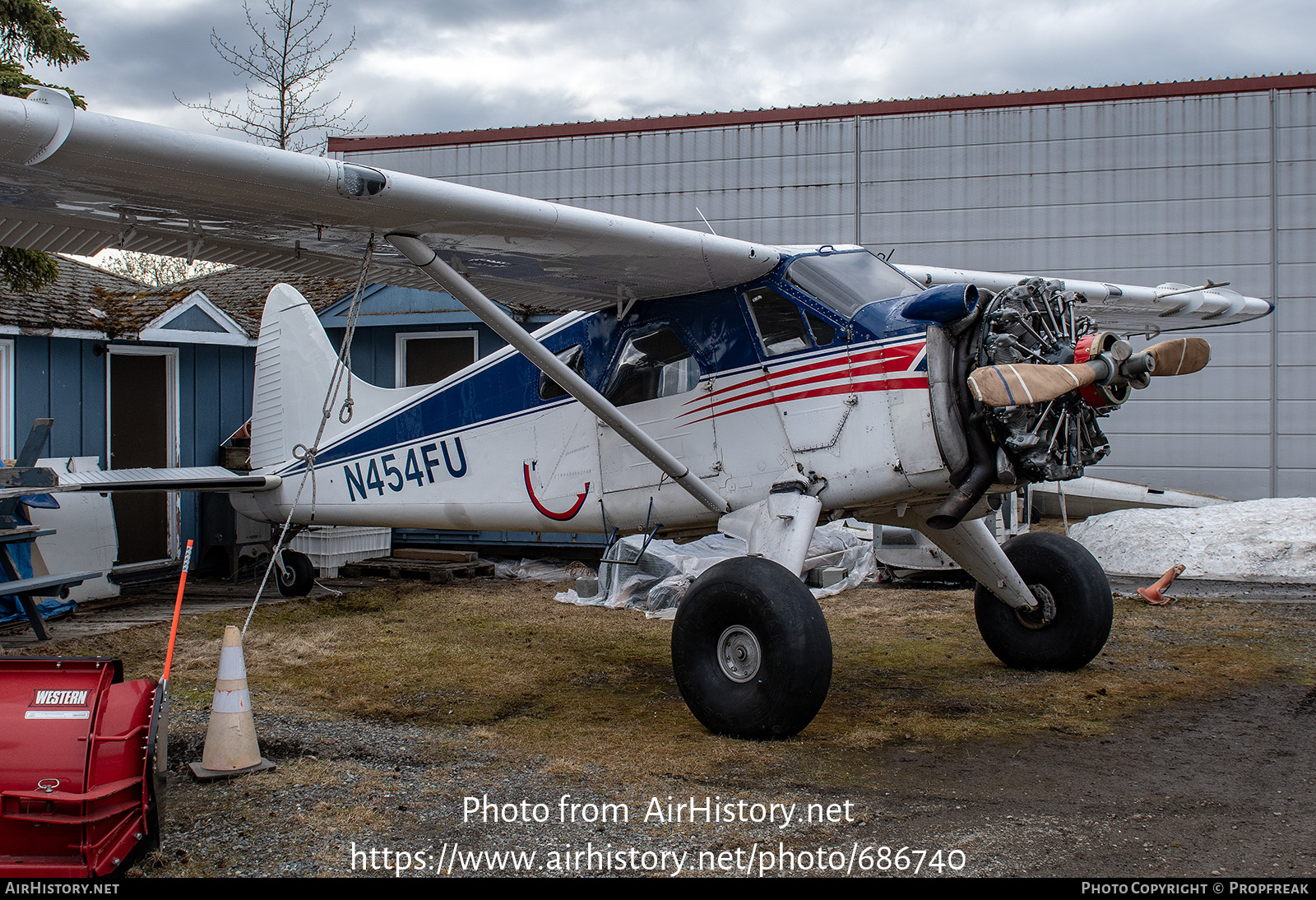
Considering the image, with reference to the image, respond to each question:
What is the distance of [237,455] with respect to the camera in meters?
11.9

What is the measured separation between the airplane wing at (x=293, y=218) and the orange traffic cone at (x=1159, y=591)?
5832mm

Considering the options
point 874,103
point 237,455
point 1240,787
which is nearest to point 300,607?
point 237,455

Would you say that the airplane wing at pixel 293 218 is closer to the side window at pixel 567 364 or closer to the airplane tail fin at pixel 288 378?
the side window at pixel 567 364

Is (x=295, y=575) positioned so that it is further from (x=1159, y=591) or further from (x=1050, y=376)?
(x=1159, y=591)

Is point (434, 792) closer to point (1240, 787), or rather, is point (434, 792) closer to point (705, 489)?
point (705, 489)

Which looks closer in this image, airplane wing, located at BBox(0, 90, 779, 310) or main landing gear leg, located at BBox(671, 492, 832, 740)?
airplane wing, located at BBox(0, 90, 779, 310)

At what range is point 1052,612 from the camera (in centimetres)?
667

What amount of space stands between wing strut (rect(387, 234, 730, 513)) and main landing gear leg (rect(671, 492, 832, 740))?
1.98ft

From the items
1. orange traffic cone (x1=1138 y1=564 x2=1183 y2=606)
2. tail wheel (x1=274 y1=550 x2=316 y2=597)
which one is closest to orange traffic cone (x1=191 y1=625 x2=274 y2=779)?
tail wheel (x1=274 y1=550 x2=316 y2=597)

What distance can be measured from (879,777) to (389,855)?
7.33 feet

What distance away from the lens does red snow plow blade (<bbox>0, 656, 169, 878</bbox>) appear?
128 inches

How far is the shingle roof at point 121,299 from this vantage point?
995 centimetres

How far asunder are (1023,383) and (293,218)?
376 centimetres

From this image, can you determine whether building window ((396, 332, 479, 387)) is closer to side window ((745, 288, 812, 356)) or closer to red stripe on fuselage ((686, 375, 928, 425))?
side window ((745, 288, 812, 356))
